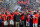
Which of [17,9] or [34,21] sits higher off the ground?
[17,9]

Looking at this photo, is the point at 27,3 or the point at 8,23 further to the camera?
the point at 27,3

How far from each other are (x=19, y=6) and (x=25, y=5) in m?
0.24

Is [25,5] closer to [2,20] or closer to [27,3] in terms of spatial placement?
[27,3]

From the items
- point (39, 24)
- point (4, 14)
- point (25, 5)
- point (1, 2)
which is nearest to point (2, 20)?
point (4, 14)

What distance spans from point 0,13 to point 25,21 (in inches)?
38.6

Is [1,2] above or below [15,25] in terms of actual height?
above

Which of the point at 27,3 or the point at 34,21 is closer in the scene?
the point at 34,21

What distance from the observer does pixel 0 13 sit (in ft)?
7.73

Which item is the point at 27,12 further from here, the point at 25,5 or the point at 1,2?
the point at 1,2

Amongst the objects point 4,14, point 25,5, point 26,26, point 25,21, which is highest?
point 25,5

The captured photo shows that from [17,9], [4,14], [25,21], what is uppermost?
[17,9]

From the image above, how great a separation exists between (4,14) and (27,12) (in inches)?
34.5

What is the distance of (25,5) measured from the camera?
246cm

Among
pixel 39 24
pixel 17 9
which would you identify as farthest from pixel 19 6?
pixel 39 24
